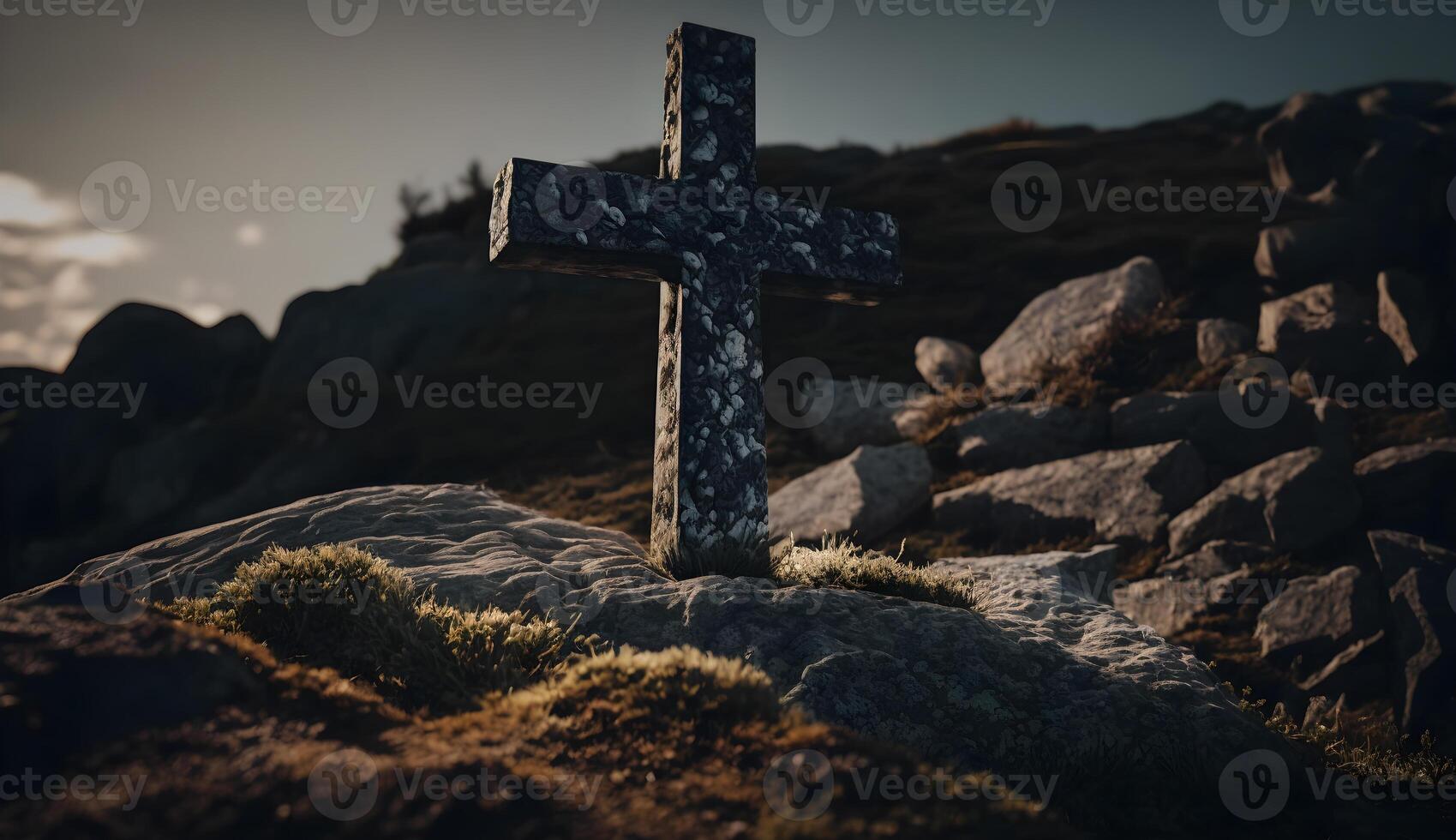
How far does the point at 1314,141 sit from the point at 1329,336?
20.6 feet

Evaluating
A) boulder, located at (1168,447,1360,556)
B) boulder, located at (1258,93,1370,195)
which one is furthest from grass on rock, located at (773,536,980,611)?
boulder, located at (1258,93,1370,195)

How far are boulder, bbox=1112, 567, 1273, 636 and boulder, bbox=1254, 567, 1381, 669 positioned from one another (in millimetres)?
300

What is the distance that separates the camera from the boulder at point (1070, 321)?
15531 mm

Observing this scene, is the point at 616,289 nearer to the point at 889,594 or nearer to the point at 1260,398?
the point at 1260,398

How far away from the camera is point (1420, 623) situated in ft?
30.1

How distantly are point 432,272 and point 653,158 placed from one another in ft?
50.0

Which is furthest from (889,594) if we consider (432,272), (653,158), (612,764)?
(653,158)

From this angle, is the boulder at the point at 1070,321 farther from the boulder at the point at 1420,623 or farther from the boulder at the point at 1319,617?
the boulder at the point at 1420,623

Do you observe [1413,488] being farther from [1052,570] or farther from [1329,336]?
[1052,570]

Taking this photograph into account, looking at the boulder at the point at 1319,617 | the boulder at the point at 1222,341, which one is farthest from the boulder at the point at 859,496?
the boulder at the point at 1222,341

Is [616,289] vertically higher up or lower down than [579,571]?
higher up

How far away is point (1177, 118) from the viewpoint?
42094 mm

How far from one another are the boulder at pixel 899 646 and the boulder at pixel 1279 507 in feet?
13.2

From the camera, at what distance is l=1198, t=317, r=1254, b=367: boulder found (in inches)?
559
